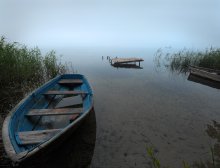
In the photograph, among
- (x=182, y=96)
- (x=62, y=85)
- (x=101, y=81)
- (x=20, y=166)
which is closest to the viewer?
(x=20, y=166)

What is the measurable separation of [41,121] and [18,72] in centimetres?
522

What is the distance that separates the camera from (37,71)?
11008 millimetres

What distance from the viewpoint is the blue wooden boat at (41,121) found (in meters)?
3.16

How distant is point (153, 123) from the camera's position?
21.2ft

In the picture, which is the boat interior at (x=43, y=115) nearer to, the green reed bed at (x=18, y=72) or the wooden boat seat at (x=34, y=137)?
the wooden boat seat at (x=34, y=137)

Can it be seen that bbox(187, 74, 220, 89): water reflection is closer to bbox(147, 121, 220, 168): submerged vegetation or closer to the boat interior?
bbox(147, 121, 220, 168): submerged vegetation

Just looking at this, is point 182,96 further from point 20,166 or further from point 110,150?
point 20,166

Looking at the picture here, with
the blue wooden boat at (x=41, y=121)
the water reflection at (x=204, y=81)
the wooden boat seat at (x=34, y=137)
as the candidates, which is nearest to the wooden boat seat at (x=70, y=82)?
the blue wooden boat at (x=41, y=121)

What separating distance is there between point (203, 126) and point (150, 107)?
7.76ft

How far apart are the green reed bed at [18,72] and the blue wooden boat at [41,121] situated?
1716 mm

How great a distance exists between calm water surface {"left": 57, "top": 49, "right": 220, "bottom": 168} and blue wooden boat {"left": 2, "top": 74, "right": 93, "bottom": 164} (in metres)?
1.14

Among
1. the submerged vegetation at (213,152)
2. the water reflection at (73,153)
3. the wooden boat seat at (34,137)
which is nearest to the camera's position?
the wooden boat seat at (34,137)

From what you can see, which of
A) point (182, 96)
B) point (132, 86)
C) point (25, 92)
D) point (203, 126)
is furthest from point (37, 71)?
point (203, 126)

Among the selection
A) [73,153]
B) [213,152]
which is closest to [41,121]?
[73,153]
